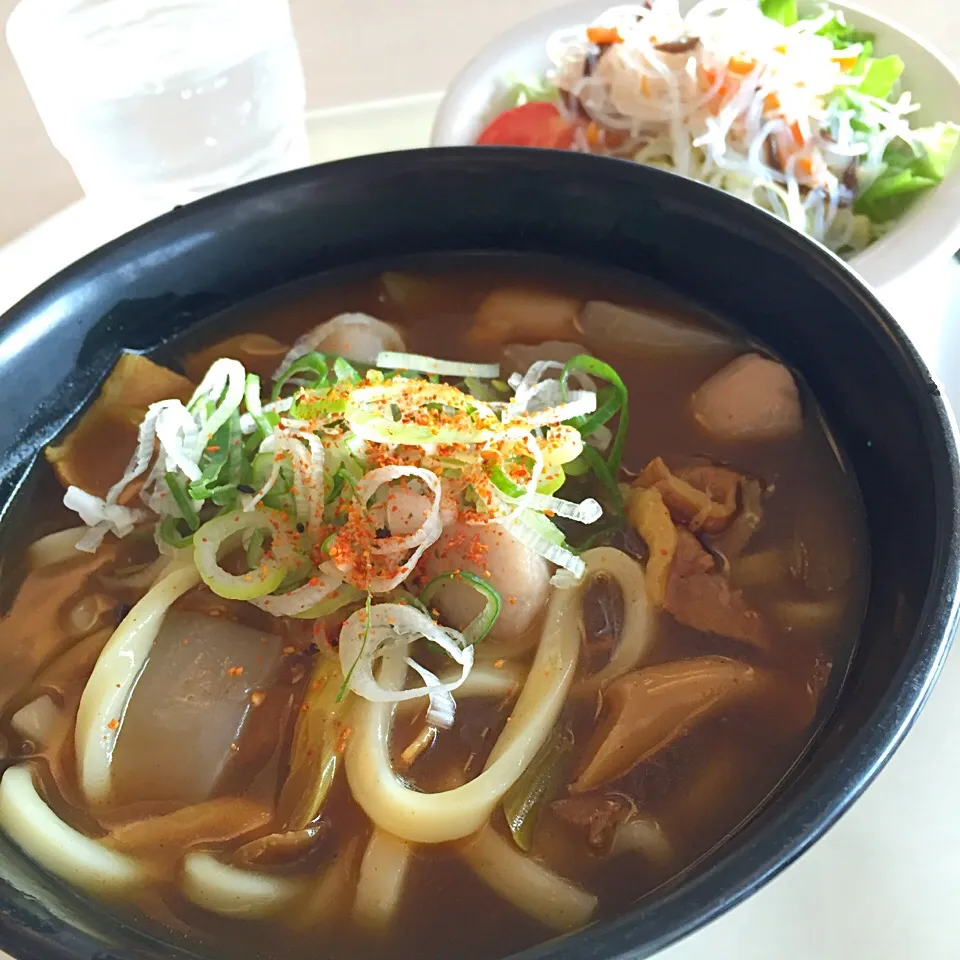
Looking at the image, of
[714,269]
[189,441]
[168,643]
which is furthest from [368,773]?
[714,269]

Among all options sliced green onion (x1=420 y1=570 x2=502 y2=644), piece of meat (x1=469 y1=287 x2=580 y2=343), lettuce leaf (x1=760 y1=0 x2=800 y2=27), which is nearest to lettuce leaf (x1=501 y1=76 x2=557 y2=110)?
lettuce leaf (x1=760 y1=0 x2=800 y2=27)

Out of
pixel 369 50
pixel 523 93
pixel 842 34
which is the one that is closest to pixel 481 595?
pixel 523 93

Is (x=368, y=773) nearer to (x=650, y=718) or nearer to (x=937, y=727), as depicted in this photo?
(x=650, y=718)

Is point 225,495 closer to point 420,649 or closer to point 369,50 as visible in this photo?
point 420,649

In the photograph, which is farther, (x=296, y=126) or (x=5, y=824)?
(x=296, y=126)

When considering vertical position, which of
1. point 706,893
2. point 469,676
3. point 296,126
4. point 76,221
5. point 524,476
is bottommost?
point 706,893

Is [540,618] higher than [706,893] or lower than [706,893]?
higher

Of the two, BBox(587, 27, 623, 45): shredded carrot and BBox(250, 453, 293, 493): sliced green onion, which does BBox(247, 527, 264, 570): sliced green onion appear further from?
BBox(587, 27, 623, 45): shredded carrot
